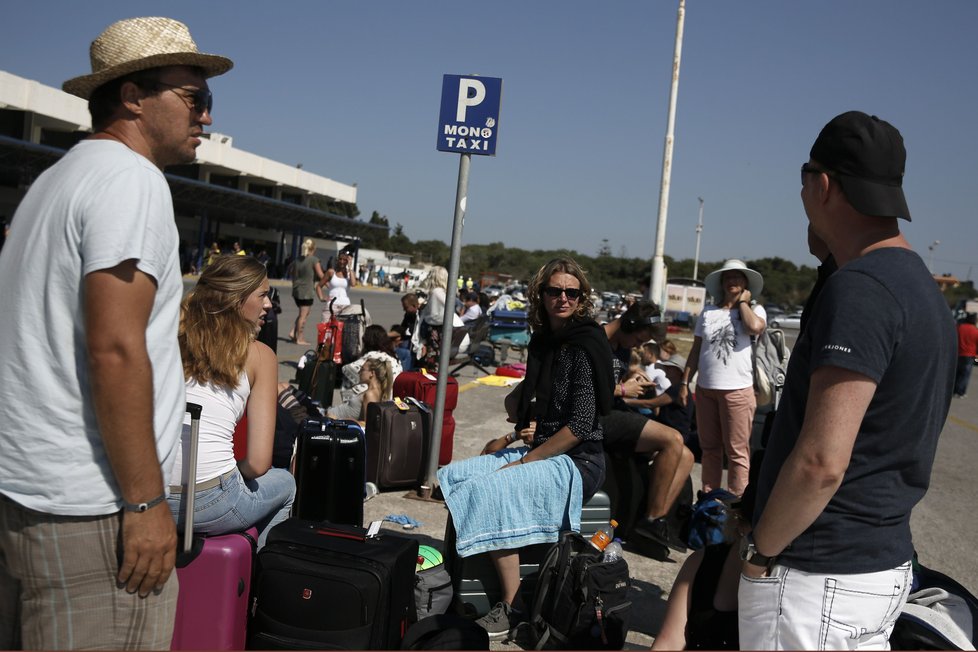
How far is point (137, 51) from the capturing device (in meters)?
1.77

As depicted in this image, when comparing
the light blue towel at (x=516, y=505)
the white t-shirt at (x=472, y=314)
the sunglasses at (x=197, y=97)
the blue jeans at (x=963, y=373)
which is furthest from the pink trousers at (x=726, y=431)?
the blue jeans at (x=963, y=373)

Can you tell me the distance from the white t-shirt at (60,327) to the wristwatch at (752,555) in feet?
4.95

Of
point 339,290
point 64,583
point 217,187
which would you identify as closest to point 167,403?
point 64,583

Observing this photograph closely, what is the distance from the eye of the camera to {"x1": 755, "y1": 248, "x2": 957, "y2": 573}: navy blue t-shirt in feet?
5.71

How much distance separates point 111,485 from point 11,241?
1.85ft

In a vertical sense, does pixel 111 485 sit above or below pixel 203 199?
below

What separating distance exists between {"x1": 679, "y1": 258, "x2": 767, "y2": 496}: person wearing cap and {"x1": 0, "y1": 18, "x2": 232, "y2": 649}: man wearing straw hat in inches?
185

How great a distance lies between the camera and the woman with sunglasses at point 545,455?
356 cm

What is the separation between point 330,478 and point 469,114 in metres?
2.68

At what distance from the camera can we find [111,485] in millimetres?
1646

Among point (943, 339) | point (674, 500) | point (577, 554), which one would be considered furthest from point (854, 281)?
point (674, 500)

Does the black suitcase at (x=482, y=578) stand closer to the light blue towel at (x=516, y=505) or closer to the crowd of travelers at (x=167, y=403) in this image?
the light blue towel at (x=516, y=505)

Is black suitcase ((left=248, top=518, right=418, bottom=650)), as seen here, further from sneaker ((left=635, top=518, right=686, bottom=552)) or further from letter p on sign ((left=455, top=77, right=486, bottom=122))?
letter p on sign ((left=455, top=77, right=486, bottom=122))

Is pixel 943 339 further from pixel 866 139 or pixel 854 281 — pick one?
pixel 866 139
